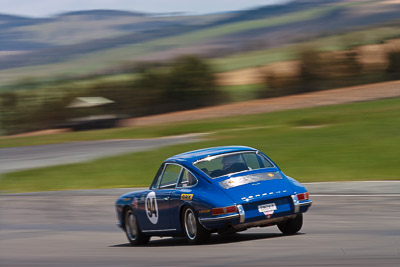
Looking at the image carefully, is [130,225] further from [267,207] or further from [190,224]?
[267,207]

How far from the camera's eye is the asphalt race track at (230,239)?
788 cm

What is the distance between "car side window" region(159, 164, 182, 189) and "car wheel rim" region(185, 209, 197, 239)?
0.68 metres

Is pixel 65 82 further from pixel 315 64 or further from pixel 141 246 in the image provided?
pixel 141 246

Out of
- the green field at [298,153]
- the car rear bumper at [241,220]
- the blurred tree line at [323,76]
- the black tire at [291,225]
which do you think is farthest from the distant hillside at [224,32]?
the car rear bumper at [241,220]

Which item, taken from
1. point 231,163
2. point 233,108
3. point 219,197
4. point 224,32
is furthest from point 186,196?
point 224,32

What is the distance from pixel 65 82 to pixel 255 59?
34469mm

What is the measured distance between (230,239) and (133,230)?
183 cm

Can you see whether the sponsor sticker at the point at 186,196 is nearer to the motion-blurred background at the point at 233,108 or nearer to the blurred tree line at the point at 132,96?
the motion-blurred background at the point at 233,108

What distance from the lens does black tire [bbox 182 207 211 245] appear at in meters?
9.28

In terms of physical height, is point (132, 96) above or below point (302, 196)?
below

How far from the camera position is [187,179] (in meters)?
9.85

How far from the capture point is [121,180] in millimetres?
21984

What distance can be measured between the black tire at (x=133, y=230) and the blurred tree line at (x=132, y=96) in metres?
41.9

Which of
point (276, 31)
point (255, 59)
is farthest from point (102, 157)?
point (276, 31)
